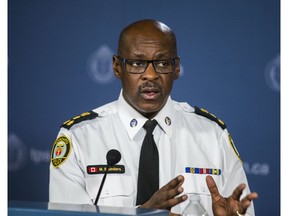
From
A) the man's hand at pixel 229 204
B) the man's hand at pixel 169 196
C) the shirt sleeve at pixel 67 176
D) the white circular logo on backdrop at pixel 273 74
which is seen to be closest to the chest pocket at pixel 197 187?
the shirt sleeve at pixel 67 176

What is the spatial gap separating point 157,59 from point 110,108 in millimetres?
331

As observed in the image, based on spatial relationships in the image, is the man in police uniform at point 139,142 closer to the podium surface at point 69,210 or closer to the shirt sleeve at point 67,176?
the shirt sleeve at point 67,176

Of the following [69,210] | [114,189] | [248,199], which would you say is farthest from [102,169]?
[69,210]

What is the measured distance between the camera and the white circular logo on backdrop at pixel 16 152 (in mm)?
3324

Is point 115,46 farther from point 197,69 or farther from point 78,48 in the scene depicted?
point 197,69

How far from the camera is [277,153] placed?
2.96m

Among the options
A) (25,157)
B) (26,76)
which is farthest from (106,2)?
(25,157)

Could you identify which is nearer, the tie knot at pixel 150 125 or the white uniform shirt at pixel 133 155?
the white uniform shirt at pixel 133 155

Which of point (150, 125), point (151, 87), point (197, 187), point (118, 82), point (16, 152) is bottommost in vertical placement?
point (197, 187)

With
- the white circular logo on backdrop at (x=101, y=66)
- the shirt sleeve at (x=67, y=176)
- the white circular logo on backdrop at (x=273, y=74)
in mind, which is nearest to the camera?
the shirt sleeve at (x=67, y=176)

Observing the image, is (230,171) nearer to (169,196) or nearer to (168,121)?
(168,121)

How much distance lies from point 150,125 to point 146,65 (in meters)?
0.24

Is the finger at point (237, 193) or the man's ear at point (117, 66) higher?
the man's ear at point (117, 66)

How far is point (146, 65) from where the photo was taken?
2152 mm
